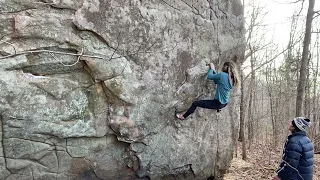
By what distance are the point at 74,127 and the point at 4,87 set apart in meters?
1.35

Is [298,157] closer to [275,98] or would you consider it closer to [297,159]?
[297,159]

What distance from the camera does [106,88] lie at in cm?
590

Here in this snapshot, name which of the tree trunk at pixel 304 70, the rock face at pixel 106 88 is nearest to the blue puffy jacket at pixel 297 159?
the rock face at pixel 106 88

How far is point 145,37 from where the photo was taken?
6.14 meters

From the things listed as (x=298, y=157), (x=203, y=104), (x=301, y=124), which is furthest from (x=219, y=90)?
(x=298, y=157)

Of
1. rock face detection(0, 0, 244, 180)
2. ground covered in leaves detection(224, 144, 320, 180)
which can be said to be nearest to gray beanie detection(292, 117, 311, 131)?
rock face detection(0, 0, 244, 180)

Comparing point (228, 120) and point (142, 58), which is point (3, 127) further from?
point (228, 120)

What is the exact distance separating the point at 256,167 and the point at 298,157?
4.68m

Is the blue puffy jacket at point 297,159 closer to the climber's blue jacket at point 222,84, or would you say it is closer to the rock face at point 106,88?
the climber's blue jacket at point 222,84

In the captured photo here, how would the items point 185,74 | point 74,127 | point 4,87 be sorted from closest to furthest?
point 4,87, point 74,127, point 185,74

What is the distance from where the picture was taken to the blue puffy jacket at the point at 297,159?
469 centimetres

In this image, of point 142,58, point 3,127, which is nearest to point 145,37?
point 142,58

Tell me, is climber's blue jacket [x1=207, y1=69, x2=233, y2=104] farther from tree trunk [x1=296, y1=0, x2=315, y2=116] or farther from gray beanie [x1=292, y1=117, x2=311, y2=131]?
tree trunk [x1=296, y1=0, x2=315, y2=116]

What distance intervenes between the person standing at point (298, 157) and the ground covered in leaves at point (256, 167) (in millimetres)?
3311
